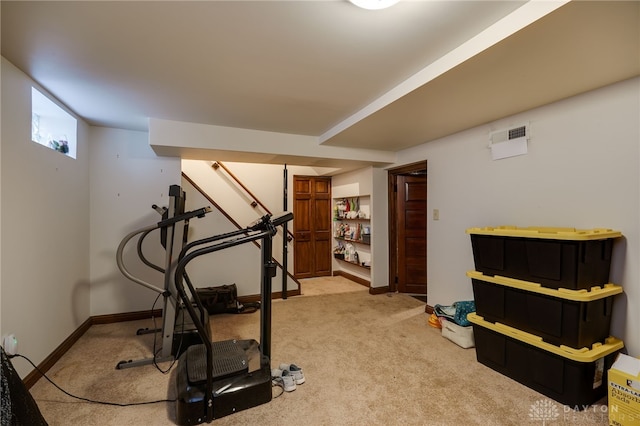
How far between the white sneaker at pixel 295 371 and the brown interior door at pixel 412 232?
8.48 feet

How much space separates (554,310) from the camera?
1812 mm

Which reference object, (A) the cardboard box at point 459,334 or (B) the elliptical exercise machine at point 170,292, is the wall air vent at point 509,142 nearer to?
(A) the cardboard box at point 459,334

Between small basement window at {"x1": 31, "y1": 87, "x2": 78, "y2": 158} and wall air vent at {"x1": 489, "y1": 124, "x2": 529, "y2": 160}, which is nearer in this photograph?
small basement window at {"x1": 31, "y1": 87, "x2": 78, "y2": 158}

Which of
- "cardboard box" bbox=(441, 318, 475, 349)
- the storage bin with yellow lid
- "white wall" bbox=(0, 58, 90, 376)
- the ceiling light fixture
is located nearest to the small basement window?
"white wall" bbox=(0, 58, 90, 376)

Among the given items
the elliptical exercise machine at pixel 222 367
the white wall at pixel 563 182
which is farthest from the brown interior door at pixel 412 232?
the elliptical exercise machine at pixel 222 367

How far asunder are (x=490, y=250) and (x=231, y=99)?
2.38m

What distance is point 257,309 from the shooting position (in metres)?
3.58

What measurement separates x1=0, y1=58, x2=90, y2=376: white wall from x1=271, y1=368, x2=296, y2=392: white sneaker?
1.66 meters

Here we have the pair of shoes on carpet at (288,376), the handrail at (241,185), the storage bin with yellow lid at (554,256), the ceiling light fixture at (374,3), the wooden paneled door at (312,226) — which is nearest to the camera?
the ceiling light fixture at (374,3)

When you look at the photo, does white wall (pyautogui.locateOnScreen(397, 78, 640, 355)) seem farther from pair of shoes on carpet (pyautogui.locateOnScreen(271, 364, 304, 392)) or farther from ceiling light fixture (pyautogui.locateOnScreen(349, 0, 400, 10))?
pair of shoes on carpet (pyautogui.locateOnScreen(271, 364, 304, 392))

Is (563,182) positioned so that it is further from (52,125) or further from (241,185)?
(52,125)

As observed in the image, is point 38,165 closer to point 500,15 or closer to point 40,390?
point 40,390

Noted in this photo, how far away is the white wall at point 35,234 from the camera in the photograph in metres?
1.77

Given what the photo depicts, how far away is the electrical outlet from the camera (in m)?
1.69
